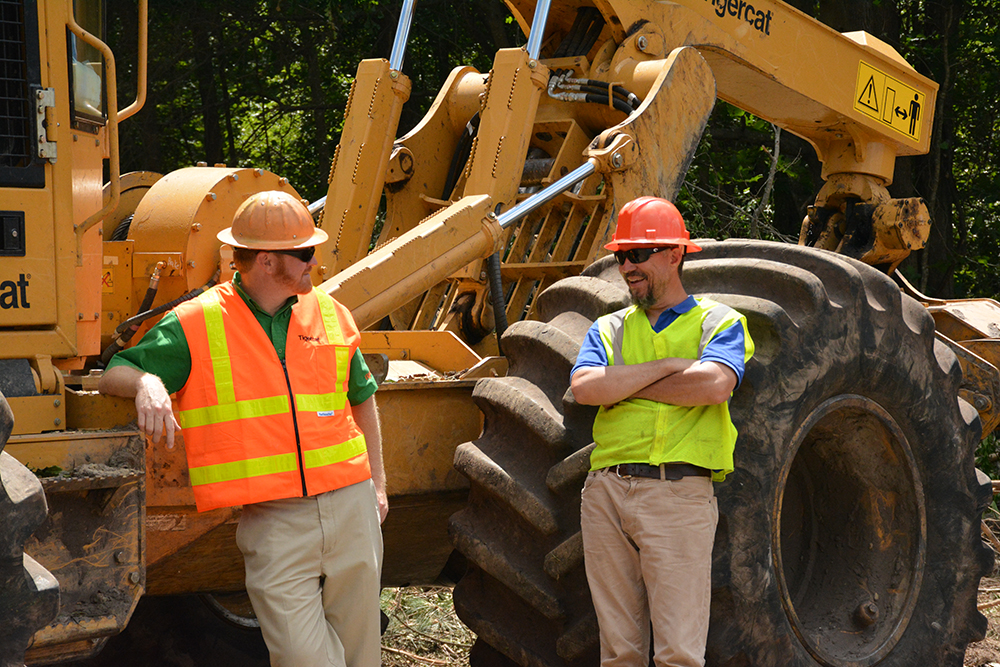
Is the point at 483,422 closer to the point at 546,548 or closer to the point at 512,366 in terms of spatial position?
the point at 512,366

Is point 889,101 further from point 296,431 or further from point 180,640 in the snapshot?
point 180,640

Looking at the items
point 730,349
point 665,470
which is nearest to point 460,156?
point 730,349

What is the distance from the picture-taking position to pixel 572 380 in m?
3.41

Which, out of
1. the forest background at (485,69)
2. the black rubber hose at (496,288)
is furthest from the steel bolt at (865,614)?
the forest background at (485,69)

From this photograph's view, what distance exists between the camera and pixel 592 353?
3455 millimetres

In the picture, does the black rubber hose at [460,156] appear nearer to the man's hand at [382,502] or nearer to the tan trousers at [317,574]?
the man's hand at [382,502]

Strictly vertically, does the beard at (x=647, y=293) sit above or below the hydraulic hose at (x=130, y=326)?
above

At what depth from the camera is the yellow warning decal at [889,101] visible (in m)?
6.03

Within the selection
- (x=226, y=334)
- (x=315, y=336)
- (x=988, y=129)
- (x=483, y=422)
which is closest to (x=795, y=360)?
(x=483, y=422)

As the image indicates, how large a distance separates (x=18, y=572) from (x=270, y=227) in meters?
1.12

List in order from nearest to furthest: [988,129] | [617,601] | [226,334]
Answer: [226,334] → [617,601] → [988,129]

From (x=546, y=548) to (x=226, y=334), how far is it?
1.28 meters

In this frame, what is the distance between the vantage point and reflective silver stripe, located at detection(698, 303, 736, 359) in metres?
3.36

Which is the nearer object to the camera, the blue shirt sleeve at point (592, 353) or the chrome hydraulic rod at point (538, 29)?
the blue shirt sleeve at point (592, 353)
